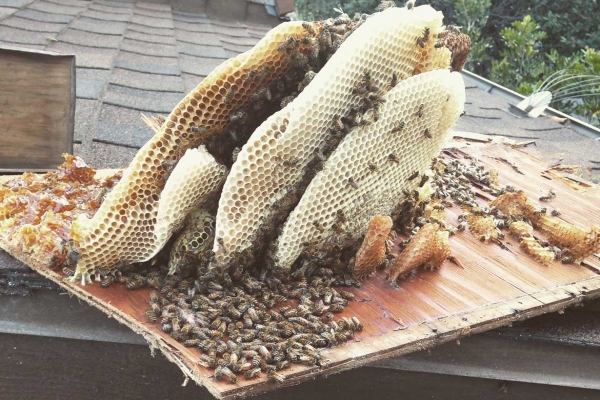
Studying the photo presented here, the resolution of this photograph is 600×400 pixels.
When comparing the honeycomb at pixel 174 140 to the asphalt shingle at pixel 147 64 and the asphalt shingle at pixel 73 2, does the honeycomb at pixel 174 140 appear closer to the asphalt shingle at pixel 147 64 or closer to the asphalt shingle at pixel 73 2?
the asphalt shingle at pixel 147 64

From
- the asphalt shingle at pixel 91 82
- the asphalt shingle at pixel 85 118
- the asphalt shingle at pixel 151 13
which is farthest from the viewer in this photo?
the asphalt shingle at pixel 151 13

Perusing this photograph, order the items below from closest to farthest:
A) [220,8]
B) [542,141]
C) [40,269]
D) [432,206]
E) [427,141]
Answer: [40,269], [427,141], [432,206], [542,141], [220,8]

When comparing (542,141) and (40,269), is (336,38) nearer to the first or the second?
(40,269)

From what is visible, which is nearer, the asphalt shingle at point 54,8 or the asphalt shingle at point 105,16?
the asphalt shingle at point 54,8

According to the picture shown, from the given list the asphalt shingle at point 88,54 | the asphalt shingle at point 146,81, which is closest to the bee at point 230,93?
the asphalt shingle at point 146,81

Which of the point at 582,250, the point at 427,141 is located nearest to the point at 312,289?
the point at 427,141
